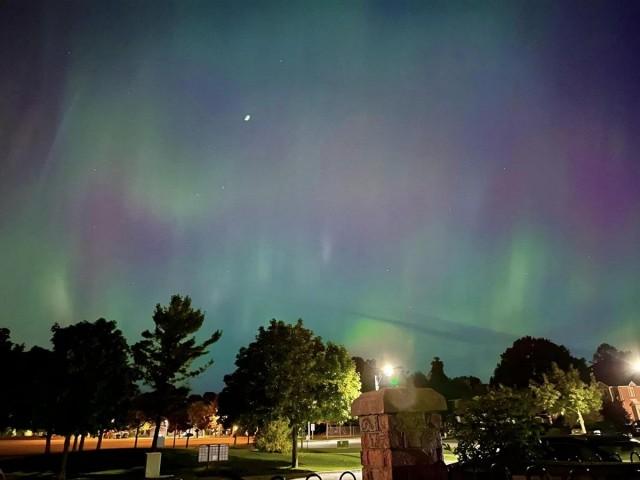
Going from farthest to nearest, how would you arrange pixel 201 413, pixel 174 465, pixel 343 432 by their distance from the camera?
pixel 201 413, pixel 343 432, pixel 174 465

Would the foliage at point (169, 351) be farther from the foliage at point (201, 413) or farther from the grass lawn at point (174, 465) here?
the foliage at point (201, 413)

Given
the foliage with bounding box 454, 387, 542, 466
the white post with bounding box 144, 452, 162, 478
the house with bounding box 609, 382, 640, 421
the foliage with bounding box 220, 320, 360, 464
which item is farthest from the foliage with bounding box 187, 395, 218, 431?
the house with bounding box 609, 382, 640, 421

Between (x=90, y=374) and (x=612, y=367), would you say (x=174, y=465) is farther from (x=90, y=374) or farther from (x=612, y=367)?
(x=612, y=367)

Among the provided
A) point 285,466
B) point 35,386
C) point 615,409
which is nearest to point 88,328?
point 35,386

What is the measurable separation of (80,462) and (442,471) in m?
32.0

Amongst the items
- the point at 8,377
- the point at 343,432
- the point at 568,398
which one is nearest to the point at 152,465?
the point at 8,377

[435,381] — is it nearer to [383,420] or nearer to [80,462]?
[80,462]

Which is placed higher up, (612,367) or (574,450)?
(612,367)

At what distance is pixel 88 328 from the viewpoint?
94.9ft

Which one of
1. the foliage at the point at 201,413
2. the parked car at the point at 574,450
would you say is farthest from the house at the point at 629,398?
the parked car at the point at 574,450

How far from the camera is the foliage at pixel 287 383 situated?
28.7 meters

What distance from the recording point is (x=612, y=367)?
343 ft

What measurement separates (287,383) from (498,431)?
20.7 metres

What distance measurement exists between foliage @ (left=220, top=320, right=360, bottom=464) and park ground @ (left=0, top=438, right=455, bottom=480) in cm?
232
